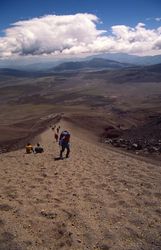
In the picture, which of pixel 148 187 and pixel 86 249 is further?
pixel 148 187

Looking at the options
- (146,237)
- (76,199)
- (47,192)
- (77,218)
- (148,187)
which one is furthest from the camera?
(148,187)

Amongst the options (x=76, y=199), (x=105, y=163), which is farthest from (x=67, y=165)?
(x=76, y=199)

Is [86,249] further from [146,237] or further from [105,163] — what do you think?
[105,163]

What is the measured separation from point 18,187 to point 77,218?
12.6 ft

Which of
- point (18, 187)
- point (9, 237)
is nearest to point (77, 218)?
point (9, 237)

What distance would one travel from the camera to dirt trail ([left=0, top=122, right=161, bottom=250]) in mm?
8586

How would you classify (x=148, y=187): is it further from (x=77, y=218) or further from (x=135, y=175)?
(x=77, y=218)

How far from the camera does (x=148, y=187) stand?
13094mm

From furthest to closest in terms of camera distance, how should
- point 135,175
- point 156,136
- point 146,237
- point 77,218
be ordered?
point 156,136 → point 135,175 → point 77,218 → point 146,237

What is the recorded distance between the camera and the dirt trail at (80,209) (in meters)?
8.59

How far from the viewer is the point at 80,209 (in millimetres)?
10531

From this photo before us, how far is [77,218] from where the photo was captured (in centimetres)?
982

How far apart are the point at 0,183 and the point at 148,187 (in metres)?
5.87

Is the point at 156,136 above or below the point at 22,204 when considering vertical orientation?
below
